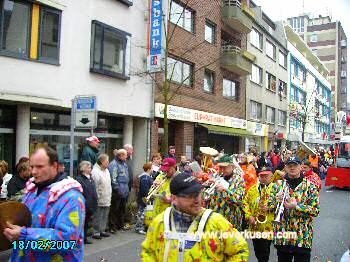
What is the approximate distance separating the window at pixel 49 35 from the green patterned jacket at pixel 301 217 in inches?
358

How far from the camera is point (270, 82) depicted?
34.1m

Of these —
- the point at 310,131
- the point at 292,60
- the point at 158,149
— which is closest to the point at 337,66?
the point at 310,131

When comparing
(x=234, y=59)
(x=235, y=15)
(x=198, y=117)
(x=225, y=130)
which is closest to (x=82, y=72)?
(x=198, y=117)

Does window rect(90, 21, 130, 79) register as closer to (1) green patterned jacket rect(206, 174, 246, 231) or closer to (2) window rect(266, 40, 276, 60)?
(1) green patterned jacket rect(206, 174, 246, 231)

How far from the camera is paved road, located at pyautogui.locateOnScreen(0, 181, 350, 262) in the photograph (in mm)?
7340

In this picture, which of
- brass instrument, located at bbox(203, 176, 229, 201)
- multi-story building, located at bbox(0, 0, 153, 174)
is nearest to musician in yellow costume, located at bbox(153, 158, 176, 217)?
brass instrument, located at bbox(203, 176, 229, 201)

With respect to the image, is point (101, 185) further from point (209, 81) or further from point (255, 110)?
point (255, 110)

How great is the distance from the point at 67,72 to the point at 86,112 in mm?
4314

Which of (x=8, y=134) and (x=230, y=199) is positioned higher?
(x=8, y=134)

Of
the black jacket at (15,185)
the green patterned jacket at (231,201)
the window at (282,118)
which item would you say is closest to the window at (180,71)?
the black jacket at (15,185)

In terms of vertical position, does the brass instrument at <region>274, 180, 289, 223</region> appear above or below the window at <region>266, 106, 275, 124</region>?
below

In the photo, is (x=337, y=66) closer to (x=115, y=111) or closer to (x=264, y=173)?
(x=115, y=111)

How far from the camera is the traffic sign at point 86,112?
28.3ft

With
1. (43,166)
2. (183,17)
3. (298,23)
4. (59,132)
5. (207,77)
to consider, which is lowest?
(43,166)
